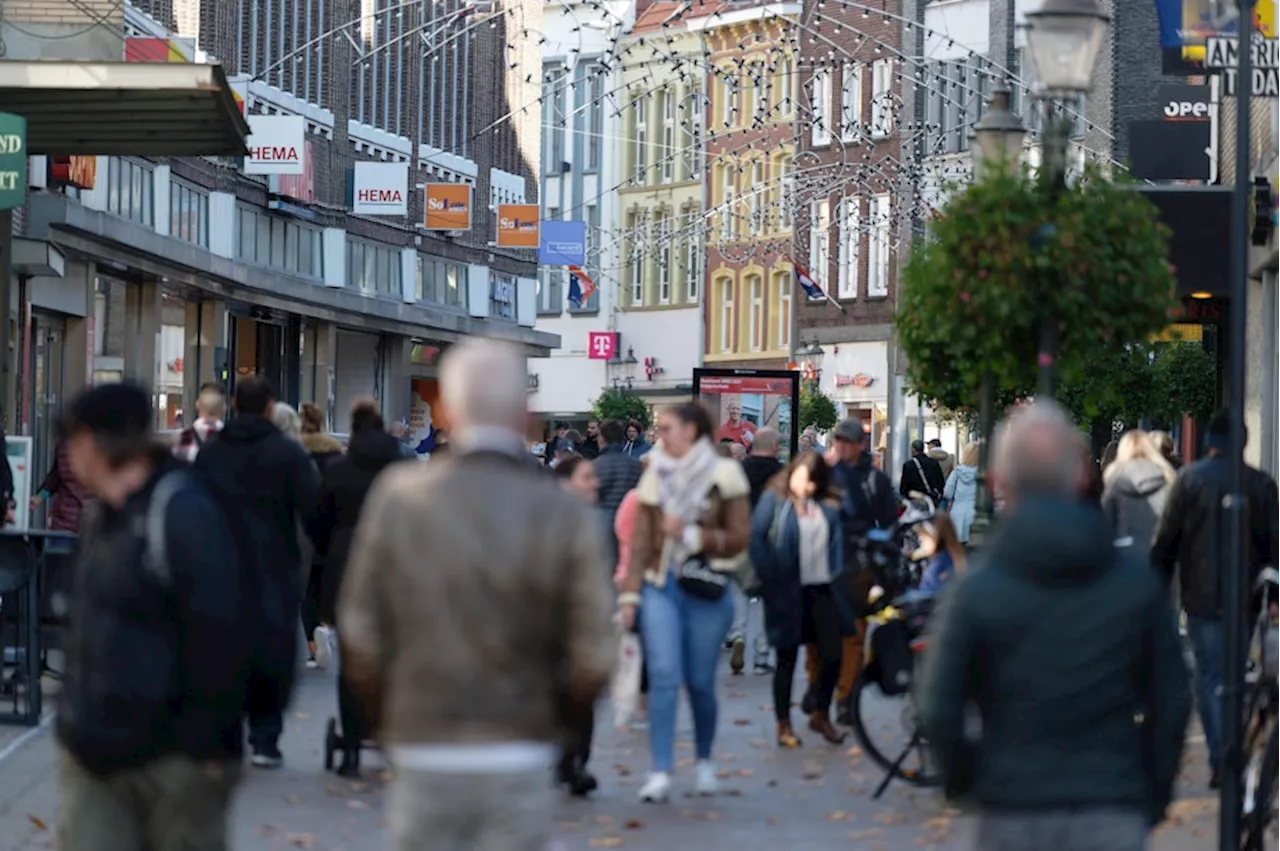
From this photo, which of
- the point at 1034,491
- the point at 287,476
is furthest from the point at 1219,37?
the point at 1034,491

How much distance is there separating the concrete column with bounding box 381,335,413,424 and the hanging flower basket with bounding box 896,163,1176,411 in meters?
47.1

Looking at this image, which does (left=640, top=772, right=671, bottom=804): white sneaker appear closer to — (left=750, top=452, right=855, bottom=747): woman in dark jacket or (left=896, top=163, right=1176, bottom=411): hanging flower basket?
(left=750, top=452, right=855, bottom=747): woman in dark jacket

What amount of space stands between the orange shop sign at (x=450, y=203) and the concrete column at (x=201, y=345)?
563 inches

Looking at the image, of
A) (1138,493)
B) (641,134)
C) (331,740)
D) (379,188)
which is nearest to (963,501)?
(1138,493)

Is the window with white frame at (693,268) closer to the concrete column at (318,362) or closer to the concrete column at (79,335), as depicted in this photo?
the concrete column at (318,362)

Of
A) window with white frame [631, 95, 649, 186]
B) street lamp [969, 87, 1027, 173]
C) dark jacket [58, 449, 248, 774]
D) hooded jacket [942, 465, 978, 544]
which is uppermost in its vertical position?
window with white frame [631, 95, 649, 186]

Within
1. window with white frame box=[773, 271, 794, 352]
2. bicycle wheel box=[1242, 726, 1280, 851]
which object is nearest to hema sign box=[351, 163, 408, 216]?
window with white frame box=[773, 271, 794, 352]

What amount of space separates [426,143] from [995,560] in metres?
61.5

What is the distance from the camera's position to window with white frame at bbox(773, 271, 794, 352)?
74438mm

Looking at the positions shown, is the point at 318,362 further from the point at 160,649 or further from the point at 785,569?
the point at 160,649

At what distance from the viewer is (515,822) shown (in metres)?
Answer: 5.43

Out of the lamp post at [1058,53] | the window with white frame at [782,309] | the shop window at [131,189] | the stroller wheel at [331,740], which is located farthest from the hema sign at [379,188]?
the stroller wheel at [331,740]

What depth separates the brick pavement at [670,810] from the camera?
36.8 ft

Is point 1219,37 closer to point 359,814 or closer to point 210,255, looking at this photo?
point 359,814
